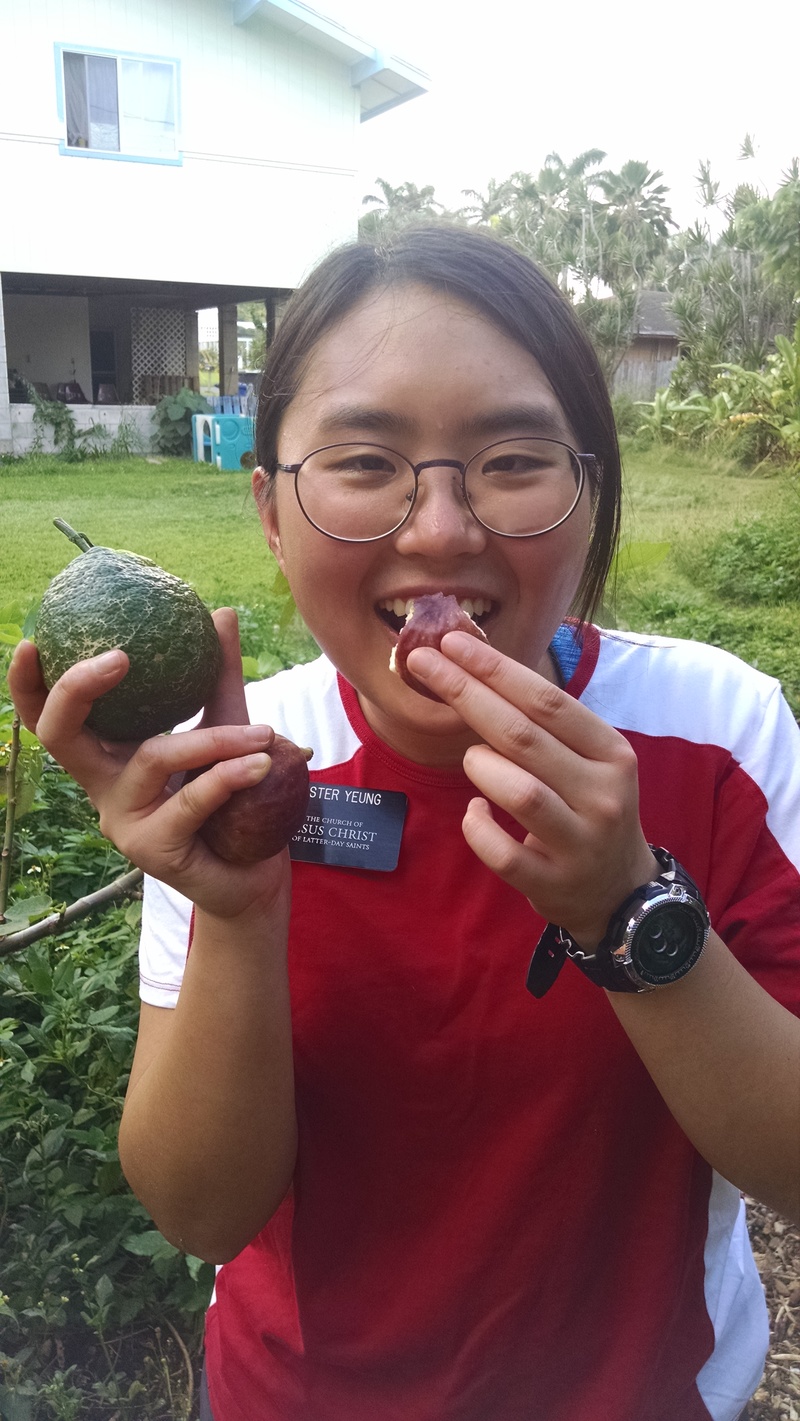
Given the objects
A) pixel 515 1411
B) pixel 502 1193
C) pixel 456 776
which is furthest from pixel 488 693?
pixel 515 1411

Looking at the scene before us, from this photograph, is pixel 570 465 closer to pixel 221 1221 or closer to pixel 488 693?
pixel 488 693

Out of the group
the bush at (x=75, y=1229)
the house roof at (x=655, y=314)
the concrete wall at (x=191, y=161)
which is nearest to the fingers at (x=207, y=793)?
the bush at (x=75, y=1229)

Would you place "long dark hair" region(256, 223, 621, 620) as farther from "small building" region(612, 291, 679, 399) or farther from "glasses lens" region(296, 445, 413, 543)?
"small building" region(612, 291, 679, 399)

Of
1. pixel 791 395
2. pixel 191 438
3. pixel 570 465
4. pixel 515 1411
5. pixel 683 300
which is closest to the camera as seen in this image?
pixel 570 465

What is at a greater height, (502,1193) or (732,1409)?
(502,1193)

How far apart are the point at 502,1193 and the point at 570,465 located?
0.82 meters

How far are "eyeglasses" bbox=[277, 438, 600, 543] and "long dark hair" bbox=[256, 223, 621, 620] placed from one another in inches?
4.1

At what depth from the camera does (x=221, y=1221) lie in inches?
45.0

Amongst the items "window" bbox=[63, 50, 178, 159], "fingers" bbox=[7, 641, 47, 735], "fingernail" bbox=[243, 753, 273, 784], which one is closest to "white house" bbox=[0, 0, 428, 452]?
"window" bbox=[63, 50, 178, 159]

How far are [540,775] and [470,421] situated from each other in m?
0.42

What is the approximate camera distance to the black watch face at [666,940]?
846mm

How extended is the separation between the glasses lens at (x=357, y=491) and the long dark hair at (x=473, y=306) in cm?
17

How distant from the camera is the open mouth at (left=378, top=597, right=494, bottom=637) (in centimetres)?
104

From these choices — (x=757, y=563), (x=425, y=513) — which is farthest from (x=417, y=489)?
(x=757, y=563)
